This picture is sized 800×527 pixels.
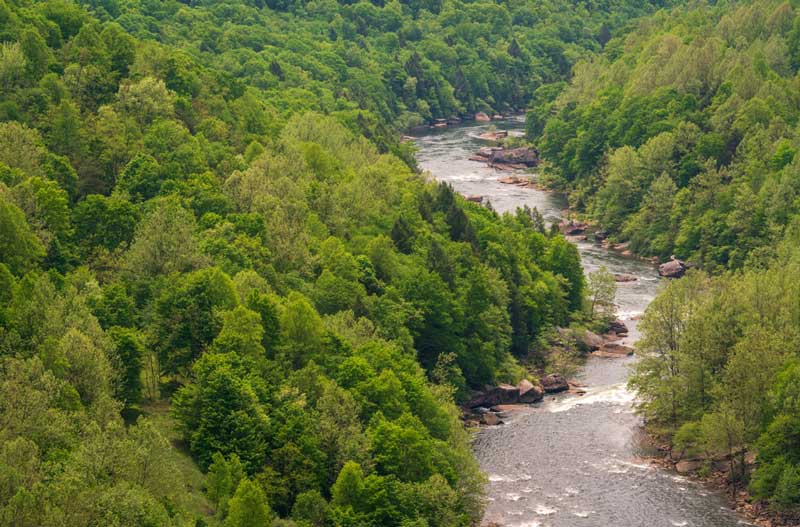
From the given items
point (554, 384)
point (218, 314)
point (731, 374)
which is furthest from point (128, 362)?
point (554, 384)

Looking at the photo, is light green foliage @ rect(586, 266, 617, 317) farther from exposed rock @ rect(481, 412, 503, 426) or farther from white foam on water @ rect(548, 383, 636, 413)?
exposed rock @ rect(481, 412, 503, 426)

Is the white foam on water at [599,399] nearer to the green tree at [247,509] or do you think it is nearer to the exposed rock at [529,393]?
the exposed rock at [529,393]

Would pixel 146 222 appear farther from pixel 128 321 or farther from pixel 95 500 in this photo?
pixel 95 500

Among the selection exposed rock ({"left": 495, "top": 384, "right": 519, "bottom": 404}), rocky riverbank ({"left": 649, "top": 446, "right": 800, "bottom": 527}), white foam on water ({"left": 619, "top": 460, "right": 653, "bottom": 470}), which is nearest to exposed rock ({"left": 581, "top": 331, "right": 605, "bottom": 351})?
exposed rock ({"left": 495, "top": 384, "right": 519, "bottom": 404})

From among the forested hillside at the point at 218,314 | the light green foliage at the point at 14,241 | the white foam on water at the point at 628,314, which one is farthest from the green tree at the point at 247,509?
the white foam on water at the point at 628,314

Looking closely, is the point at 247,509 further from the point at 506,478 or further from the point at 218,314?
the point at 506,478
